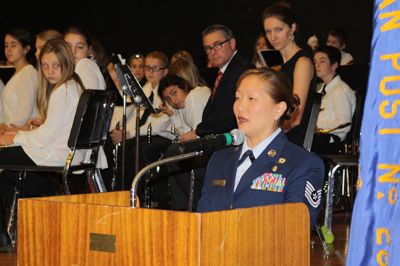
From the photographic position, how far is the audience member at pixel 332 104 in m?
6.10

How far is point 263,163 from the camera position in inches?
101

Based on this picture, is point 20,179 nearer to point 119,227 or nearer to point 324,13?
point 119,227

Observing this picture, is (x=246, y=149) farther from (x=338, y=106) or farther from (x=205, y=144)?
(x=338, y=106)

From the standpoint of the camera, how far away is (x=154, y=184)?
6.46 metres

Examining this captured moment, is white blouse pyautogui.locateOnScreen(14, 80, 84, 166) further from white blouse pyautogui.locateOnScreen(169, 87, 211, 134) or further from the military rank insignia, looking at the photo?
the military rank insignia

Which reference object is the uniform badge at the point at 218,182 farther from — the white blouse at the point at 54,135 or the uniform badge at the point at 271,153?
the white blouse at the point at 54,135

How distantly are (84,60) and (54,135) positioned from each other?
101 centimetres

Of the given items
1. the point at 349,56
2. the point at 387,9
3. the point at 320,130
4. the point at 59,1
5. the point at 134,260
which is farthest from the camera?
the point at 59,1

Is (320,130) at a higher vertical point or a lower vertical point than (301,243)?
higher

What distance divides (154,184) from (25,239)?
4.26 m

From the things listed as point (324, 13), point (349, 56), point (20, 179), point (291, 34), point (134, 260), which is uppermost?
point (324, 13)

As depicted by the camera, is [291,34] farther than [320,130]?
No

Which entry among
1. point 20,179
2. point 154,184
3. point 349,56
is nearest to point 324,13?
point 349,56

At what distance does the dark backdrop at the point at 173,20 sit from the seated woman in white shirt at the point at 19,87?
3487 mm
